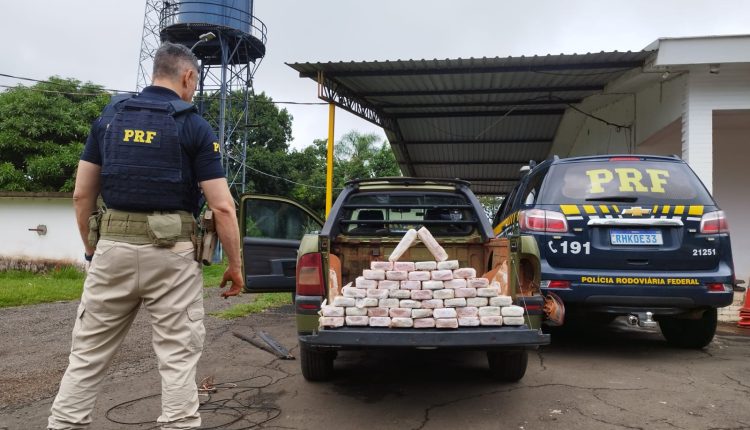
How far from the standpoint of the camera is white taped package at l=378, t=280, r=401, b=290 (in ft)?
11.7

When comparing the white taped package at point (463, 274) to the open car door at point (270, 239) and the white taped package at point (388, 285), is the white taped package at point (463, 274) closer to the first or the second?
the white taped package at point (388, 285)

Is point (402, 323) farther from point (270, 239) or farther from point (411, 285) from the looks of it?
point (270, 239)

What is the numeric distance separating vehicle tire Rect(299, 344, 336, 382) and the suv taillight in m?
2.11

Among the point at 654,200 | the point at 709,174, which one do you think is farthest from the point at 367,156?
the point at 654,200

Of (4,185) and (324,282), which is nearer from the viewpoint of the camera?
(324,282)

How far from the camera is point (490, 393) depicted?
4.12 meters

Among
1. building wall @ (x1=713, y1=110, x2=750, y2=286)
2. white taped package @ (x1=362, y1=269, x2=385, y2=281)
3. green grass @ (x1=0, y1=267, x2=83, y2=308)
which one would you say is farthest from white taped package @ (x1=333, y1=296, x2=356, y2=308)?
building wall @ (x1=713, y1=110, x2=750, y2=286)

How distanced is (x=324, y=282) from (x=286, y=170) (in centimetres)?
3379

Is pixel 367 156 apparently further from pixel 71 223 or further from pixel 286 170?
pixel 71 223

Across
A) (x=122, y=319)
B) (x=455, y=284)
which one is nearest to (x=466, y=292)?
(x=455, y=284)

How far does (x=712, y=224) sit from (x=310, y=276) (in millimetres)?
3512

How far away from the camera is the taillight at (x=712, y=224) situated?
193 inches

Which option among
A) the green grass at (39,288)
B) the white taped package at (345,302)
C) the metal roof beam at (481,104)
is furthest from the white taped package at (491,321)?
the metal roof beam at (481,104)

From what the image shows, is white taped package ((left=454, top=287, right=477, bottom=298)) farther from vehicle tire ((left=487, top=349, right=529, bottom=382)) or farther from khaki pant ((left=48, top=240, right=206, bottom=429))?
khaki pant ((left=48, top=240, right=206, bottom=429))
